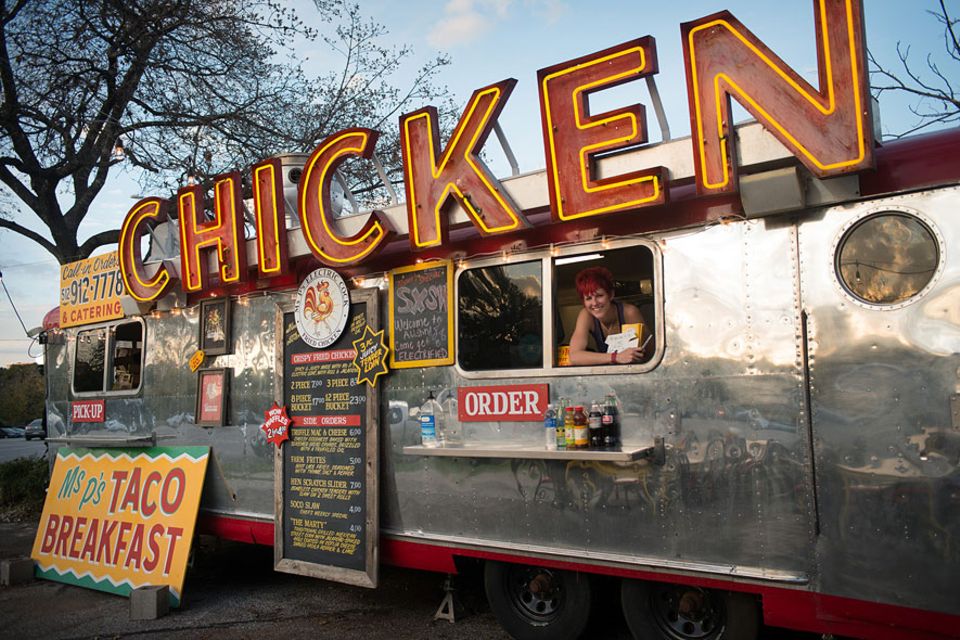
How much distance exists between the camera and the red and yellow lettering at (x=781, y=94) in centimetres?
342

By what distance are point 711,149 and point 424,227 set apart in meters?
1.88

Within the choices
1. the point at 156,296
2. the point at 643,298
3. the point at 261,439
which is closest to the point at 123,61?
the point at 156,296

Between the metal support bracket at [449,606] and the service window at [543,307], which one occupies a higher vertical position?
the service window at [543,307]

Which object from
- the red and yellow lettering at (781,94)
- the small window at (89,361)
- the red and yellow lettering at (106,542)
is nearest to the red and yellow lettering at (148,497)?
the red and yellow lettering at (106,542)

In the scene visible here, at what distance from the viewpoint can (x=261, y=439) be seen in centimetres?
602

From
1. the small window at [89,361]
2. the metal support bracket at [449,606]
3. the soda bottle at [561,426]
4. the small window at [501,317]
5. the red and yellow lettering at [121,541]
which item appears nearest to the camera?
the soda bottle at [561,426]

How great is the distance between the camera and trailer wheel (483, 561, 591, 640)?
4387 millimetres

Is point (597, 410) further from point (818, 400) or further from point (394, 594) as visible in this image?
point (394, 594)

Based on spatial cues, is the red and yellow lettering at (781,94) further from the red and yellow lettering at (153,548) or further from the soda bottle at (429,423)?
the red and yellow lettering at (153,548)

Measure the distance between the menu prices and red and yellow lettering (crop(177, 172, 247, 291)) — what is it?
651 mm

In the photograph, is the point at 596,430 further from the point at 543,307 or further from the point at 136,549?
the point at 136,549

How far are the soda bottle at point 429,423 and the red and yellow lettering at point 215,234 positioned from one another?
76.7 inches

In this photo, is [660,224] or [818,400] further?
[660,224]

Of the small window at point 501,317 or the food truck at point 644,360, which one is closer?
the food truck at point 644,360
